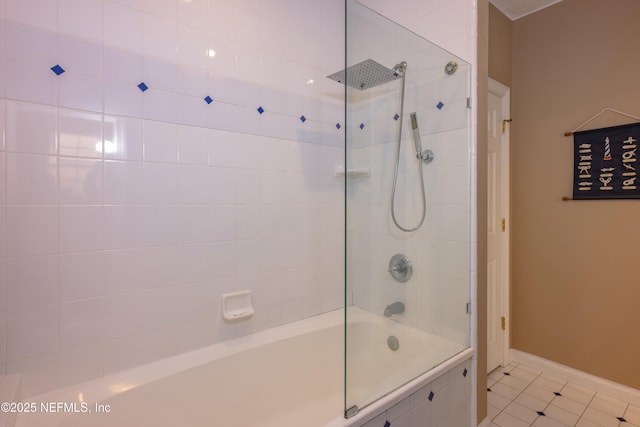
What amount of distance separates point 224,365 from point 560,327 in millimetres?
2420

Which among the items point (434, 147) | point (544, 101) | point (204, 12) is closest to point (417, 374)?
point (434, 147)

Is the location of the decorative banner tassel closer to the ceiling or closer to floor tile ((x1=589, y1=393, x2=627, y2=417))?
the ceiling

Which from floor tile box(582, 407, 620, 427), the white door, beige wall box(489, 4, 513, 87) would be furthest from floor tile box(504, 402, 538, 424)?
beige wall box(489, 4, 513, 87)

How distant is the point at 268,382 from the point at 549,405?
1.86 m

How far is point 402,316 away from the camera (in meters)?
1.67

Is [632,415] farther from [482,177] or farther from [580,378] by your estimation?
[482,177]

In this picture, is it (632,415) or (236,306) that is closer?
(236,306)

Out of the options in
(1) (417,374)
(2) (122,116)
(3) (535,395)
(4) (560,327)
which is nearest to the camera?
(2) (122,116)

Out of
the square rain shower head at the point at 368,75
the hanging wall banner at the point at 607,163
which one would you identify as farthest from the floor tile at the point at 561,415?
the square rain shower head at the point at 368,75

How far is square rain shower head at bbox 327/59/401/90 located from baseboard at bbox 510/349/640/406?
2432mm

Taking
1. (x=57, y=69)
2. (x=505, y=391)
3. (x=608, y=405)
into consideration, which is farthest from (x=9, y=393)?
(x=608, y=405)

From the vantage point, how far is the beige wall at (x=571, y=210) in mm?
1955

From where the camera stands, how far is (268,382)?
1562 millimetres

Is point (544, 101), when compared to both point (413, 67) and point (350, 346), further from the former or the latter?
point (350, 346)
